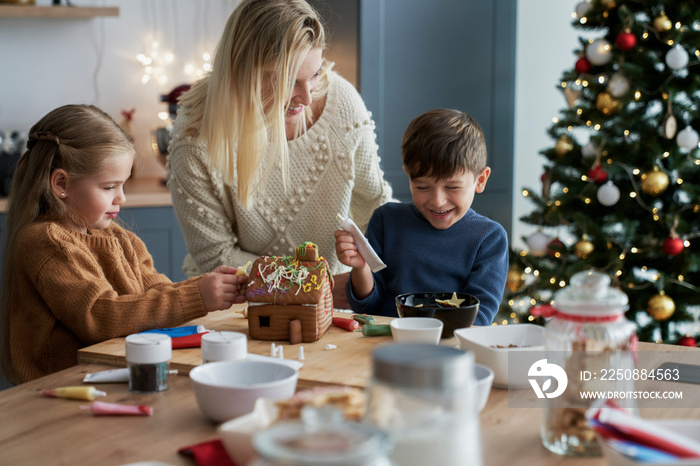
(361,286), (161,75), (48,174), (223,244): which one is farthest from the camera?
(161,75)

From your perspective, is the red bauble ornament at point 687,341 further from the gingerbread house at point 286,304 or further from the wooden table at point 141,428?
the gingerbread house at point 286,304

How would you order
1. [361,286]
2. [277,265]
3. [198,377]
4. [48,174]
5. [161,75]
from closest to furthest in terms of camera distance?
[198,377] → [277,265] → [48,174] → [361,286] → [161,75]

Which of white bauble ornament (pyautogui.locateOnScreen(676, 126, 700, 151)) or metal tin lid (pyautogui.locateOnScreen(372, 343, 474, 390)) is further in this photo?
white bauble ornament (pyautogui.locateOnScreen(676, 126, 700, 151))

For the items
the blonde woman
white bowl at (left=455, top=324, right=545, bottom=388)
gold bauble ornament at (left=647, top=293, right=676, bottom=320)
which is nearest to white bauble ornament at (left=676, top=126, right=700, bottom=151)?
gold bauble ornament at (left=647, top=293, right=676, bottom=320)

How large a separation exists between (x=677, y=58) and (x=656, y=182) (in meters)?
0.43

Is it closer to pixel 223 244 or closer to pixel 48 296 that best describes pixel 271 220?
pixel 223 244

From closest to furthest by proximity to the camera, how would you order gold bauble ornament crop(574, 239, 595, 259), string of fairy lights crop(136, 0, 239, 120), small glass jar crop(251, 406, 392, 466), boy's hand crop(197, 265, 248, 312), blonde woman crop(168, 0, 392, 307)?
small glass jar crop(251, 406, 392, 466)
boy's hand crop(197, 265, 248, 312)
blonde woman crop(168, 0, 392, 307)
gold bauble ornament crop(574, 239, 595, 259)
string of fairy lights crop(136, 0, 239, 120)

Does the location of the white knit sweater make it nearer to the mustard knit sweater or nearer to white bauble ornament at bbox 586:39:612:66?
the mustard knit sweater

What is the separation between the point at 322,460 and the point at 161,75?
146 inches

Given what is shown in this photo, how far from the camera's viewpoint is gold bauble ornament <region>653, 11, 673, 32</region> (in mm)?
2518

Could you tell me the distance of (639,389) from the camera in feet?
3.30

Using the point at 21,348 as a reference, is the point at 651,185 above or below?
above

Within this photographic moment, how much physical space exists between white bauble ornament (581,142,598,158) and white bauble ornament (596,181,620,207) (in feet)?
0.50

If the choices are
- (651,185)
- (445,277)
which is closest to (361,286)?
(445,277)
